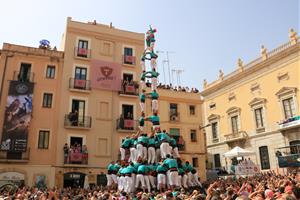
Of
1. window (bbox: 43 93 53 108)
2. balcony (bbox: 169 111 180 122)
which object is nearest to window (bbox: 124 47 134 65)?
balcony (bbox: 169 111 180 122)

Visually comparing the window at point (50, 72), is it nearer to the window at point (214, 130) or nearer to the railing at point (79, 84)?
the railing at point (79, 84)

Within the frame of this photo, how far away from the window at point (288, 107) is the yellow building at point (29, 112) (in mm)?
23257

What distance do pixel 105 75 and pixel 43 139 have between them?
28.8 feet

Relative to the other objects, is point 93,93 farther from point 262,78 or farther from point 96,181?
point 262,78

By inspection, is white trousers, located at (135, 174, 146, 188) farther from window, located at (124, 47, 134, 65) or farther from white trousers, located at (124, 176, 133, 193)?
window, located at (124, 47, 134, 65)

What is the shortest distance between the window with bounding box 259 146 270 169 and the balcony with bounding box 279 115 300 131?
3602 millimetres

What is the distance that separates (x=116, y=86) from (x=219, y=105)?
56.6 ft

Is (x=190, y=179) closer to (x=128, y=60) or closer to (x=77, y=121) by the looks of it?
(x=77, y=121)

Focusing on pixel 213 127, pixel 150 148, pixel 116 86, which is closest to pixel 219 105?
pixel 213 127

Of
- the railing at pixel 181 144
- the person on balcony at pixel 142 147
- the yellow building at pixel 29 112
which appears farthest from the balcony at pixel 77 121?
the person on balcony at pixel 142 147

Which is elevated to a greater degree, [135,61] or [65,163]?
[135,61]

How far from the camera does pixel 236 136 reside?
123 feet

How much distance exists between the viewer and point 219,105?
137 feet

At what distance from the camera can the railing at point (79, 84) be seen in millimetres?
28898
